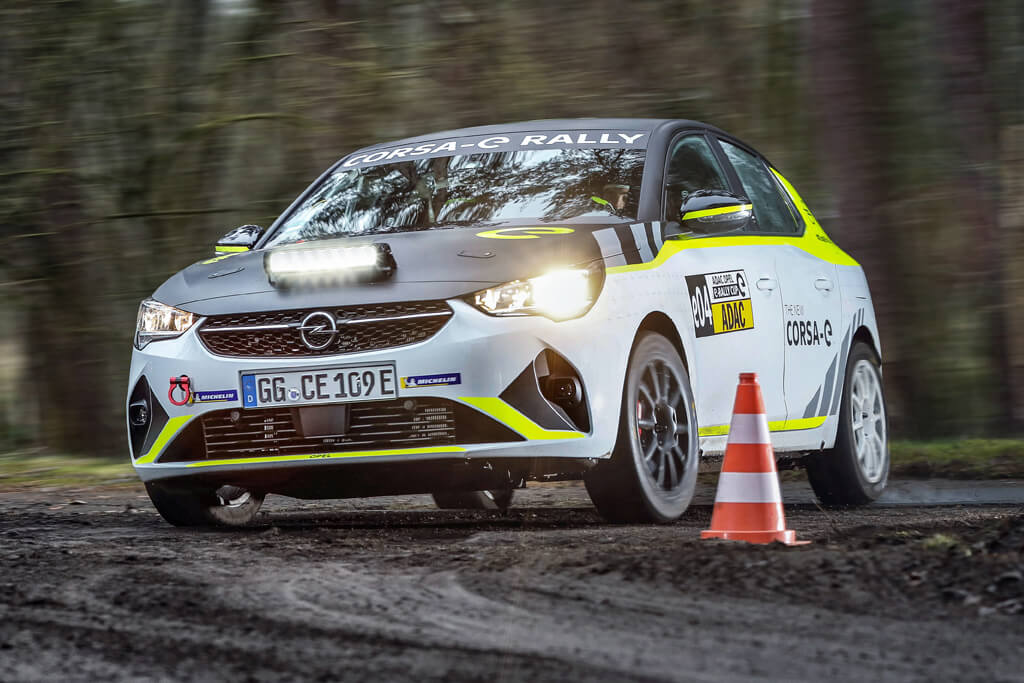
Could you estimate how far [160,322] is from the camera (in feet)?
20.5

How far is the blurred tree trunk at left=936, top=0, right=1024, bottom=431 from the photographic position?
10195 mm

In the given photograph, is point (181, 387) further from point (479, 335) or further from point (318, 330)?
point (479, 335)

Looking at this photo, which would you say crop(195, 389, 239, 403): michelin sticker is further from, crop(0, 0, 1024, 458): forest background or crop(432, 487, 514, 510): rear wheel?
crop(0, 0, 1024, 458): forest background

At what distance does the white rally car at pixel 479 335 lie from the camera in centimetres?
573

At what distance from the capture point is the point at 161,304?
6.26m

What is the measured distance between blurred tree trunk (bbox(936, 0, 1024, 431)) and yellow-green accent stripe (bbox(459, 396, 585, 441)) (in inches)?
207

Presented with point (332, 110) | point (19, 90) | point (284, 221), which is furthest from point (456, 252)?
point (19, 90)

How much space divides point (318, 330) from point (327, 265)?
29 centimetres

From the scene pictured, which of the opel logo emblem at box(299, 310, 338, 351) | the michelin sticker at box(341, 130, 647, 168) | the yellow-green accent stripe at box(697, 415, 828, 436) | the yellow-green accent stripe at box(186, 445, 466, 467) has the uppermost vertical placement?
the michelin sticker at box(341, 130, 647, 168)

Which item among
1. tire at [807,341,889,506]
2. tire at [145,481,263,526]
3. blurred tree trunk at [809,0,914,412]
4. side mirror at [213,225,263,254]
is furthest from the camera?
blurred tree trunk at [809,0,914,412]

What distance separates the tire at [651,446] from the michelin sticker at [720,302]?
318mm

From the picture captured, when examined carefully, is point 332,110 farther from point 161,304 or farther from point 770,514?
point 770,514

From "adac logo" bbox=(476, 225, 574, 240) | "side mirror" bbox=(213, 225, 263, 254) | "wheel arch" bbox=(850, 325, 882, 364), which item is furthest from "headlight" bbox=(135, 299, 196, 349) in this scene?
"wheel arch" bbox=(850, 325, 882, 364)

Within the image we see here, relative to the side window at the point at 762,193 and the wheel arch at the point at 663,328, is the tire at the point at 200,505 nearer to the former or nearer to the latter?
the wheel arch at the point at 663,328
